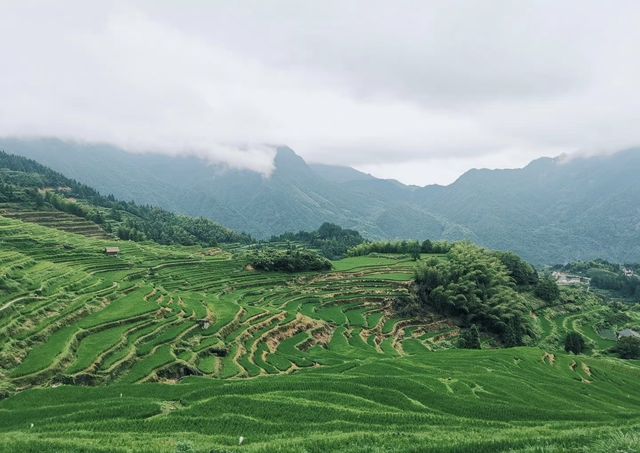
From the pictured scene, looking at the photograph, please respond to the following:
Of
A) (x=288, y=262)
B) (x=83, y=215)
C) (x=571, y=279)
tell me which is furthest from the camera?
(x=571, y=279)

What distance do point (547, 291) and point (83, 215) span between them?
362 ft

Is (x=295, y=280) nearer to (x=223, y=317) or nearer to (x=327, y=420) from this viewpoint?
(x=223, y=317)

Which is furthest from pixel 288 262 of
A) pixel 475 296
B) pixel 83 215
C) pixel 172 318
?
pixel 83 215

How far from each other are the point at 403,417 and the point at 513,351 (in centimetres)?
3021

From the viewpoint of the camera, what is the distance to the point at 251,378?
29.4 meters

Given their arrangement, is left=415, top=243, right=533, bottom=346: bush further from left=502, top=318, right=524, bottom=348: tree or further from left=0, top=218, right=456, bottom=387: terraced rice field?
left=0, top=218, right=456, bottom=387: terraced rice field

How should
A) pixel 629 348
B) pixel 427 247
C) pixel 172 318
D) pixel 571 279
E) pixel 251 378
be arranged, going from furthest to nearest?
pixel 571 279 < pixel 427 247 < pixel 629 348 < pixel 172 318 < pixel 251 378

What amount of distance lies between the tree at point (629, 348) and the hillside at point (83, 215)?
3907 inches

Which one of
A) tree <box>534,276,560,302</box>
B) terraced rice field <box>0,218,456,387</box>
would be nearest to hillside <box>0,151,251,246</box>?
terraced rice field <box>0,218,456,387</box>

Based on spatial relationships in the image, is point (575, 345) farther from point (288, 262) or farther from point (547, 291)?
point (288, 262)

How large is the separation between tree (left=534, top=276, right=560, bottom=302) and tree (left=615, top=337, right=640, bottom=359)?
28892 millimetres

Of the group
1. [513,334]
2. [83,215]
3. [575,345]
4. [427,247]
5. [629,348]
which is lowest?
[575,345]

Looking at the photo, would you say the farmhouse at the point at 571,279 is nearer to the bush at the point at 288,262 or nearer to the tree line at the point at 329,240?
the tree line at the point at 329,240

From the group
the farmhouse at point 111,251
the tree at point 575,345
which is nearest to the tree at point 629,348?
the tree at point 575,345
